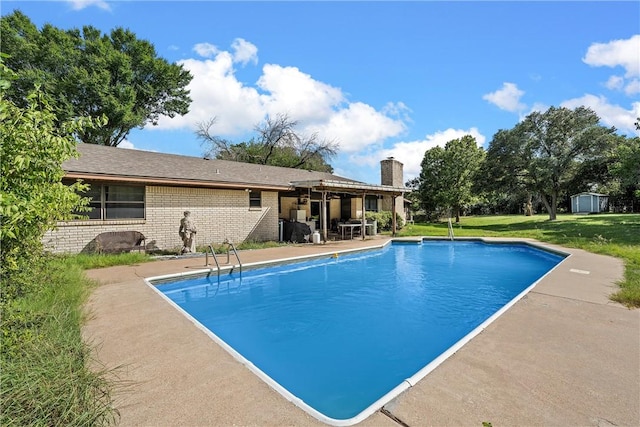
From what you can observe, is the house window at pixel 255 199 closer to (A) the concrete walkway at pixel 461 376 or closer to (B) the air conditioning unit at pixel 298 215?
(B) the air conditioning unit at pixel 298 215

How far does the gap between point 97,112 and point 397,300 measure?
2485 cm

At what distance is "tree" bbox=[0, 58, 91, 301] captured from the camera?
8.09ft

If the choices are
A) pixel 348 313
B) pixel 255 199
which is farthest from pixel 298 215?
pixel 348 313

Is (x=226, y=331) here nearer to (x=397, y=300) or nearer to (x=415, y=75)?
(x=397, y=300)

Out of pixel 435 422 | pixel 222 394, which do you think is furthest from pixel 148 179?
pixel 435 422

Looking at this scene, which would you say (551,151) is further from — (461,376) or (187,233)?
(461,376)

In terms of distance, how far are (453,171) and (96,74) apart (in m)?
29.1

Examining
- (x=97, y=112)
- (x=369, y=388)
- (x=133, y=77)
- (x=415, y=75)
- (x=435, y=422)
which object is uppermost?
(x=133, y=77)

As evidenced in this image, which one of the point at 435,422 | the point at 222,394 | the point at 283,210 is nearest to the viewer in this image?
the point at 435,422

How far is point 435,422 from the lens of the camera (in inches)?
91.5

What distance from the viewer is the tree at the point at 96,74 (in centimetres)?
1984

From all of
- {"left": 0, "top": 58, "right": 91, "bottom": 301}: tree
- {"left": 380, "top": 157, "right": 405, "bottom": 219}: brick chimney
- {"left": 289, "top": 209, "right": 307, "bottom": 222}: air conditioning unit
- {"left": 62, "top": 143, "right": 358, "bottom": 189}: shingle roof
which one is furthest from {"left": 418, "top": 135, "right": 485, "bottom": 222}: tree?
{"left": 0, "top": 58, "right": 91, "bottom": 301}: tree

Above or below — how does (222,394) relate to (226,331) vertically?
above

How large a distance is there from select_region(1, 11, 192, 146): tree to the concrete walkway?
19821mm
